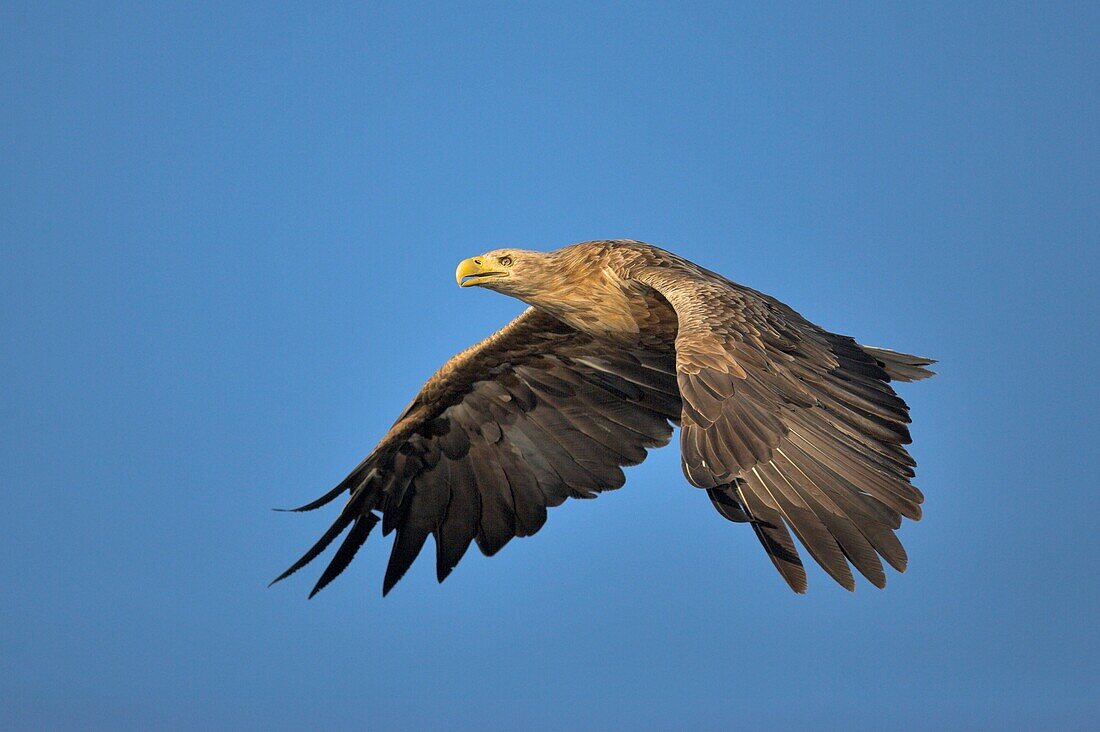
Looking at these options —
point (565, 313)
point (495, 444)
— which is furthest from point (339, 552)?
point (565, 313)

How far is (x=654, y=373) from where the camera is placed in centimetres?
1071

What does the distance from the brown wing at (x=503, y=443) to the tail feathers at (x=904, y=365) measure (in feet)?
5.14

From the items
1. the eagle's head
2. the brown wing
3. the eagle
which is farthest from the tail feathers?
the eagle's head

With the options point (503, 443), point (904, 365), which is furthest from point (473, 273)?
point (904, 365)

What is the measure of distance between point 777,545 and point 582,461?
3567mm

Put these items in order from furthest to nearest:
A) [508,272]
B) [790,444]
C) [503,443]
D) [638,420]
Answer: [503,443], [638,420], [508,272], [790,444]

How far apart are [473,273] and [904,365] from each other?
3.17 m

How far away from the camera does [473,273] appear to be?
400 inches

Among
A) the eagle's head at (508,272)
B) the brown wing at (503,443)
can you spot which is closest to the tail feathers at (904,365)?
the brown wing at (503,443)

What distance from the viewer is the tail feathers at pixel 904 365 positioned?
10.2 metres

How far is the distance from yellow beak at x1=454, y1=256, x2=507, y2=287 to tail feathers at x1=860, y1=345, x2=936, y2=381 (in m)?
2.74

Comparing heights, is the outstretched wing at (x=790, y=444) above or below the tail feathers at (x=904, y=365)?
below

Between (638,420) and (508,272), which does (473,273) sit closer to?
(508,272)

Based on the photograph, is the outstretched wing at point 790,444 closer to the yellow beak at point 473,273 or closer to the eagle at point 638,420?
the eagle at point 638,420
